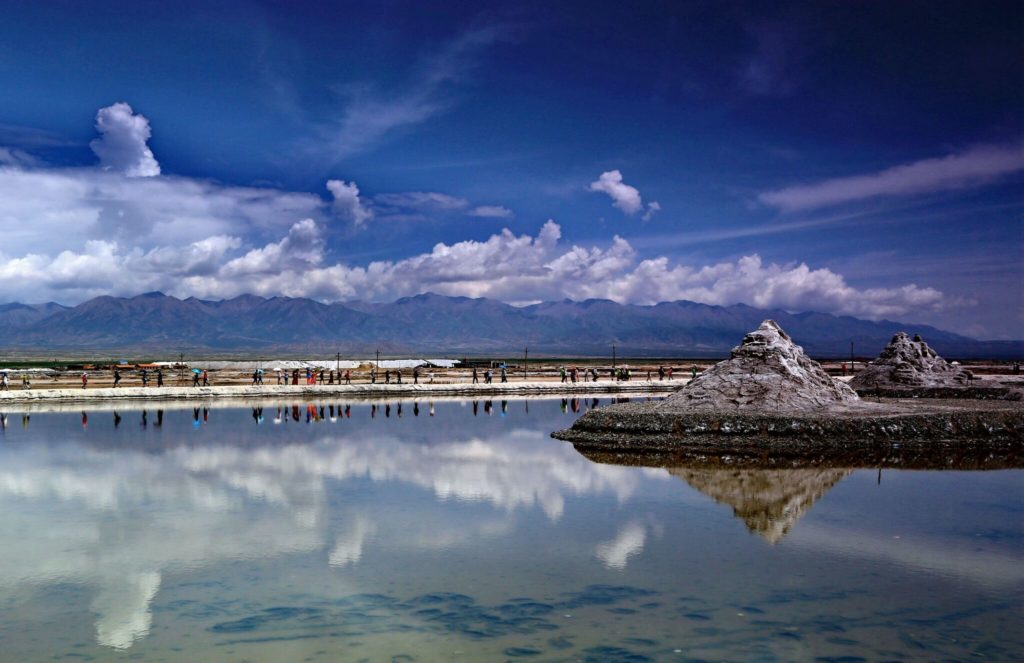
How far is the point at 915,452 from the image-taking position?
3139 cm

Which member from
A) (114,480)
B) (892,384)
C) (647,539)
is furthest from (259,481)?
(892,384)

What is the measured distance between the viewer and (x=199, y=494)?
2217cm

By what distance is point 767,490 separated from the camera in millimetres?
23344

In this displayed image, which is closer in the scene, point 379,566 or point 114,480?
point 379,566

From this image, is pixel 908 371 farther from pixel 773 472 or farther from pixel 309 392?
pixel 309 392

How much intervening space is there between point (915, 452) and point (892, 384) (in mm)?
26005

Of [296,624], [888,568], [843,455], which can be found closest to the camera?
[296,624]

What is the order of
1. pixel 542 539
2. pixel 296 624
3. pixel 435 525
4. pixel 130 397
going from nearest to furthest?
1. pixel 296 624
2. pixel 542 539
3. pixel 435 525
4. pixel 130 397

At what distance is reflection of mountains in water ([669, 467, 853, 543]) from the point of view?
63.0 feet

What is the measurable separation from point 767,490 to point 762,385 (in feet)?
43.3

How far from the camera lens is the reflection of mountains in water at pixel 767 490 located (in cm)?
1920

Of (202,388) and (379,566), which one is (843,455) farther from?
(202,388)

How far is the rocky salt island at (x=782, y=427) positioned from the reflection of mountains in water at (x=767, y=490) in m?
2.26

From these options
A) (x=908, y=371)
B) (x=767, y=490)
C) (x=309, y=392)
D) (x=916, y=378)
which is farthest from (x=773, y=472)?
(x=309, y=392)
